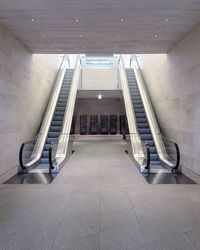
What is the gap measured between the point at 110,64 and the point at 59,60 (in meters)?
3.17

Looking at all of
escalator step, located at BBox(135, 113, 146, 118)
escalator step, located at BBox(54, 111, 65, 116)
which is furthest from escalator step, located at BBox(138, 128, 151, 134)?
escalator step, located at BBox(54, 111, 65, 116)

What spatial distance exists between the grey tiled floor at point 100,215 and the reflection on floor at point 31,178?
286 millimetres

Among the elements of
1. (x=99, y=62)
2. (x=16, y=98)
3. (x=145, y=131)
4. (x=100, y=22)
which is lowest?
(x=145, y=131)

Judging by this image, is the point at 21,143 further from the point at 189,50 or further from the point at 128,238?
the point at 189,50

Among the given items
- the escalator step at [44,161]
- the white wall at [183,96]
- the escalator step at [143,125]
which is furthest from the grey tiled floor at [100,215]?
the escalator step at [143,125]

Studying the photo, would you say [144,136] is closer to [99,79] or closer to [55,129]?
[55,129]

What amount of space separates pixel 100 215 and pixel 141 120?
6.04 metres

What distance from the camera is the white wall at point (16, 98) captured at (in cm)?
511

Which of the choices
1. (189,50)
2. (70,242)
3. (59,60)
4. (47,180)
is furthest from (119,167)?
(59,60)

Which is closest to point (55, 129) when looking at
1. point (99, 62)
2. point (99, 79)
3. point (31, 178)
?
point (31, 178)

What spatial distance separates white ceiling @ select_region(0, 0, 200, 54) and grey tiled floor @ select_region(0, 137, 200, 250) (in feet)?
11.3

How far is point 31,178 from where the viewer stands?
5418 mm

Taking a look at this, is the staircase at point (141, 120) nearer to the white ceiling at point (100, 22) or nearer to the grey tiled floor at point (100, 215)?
the grey tiled floor at point (100, 215)

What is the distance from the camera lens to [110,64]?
13.6m
